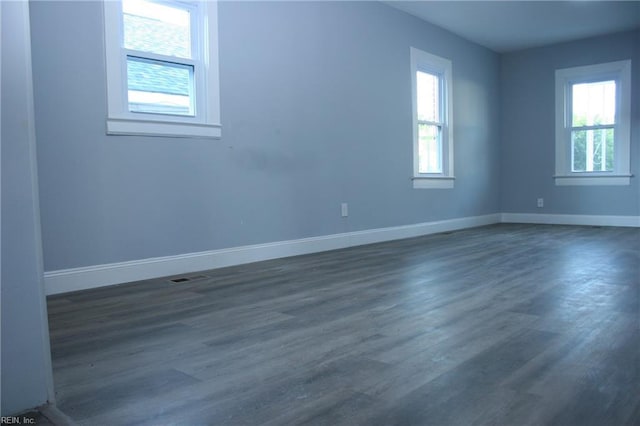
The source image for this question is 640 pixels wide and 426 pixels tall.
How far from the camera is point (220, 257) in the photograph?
3422 mm

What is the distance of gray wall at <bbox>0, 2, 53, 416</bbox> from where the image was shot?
1.06m

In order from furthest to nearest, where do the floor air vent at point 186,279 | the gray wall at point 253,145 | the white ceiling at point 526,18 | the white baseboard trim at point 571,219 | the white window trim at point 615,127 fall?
the white baseboard trim at point 571,219 → the white window trim at point 615,127 → the white ceiling at point 526,18 → the floor air vent at point 186,279 → the gray wall at point 253,145

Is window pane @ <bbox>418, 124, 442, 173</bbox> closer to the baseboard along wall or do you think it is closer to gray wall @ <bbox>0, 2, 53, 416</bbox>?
the baseboard along wall

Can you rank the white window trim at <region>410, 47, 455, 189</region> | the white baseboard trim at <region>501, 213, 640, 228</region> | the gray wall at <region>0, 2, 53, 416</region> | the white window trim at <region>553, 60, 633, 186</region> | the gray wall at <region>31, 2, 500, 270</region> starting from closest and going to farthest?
the gray wall at <region>0, 2, 53, 416</region> < the gray wall at <region>31, 2, 500, 270</region> < the white window trim at <region>410, 47, 455, 189</region> < the white window trim at <region>553, 60, 633, 186</region> < the white baseboard trim at <region>501, 213, 640, 228</region>

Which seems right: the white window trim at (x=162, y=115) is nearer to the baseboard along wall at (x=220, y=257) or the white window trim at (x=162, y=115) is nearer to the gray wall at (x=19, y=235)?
the baseboard along wall at (x=220, y=257)

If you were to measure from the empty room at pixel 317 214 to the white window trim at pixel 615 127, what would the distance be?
3 centimetres

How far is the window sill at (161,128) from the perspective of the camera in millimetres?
2854

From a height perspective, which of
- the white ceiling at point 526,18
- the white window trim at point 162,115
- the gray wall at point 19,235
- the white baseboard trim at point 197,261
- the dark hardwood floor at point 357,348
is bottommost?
the dark hardwood floor at point 357,348

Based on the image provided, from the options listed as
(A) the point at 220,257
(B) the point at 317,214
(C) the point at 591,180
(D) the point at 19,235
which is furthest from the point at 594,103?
(D) the point at 19,235

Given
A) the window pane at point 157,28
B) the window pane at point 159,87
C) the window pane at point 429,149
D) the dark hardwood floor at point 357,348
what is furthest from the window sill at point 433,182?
the window pane at point 157,28

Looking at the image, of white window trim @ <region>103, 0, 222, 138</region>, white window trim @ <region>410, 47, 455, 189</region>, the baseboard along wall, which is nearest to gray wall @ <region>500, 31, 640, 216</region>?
the baseboard along wall

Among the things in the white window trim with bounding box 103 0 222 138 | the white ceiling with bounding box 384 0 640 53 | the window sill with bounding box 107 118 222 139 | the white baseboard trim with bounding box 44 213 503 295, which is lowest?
the white baseboard trim with bounding box 44 213 503 295

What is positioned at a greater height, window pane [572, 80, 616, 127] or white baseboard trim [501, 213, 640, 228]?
window pane [572, 80, 616, 127]

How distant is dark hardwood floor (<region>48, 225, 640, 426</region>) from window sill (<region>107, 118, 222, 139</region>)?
0.96 m
